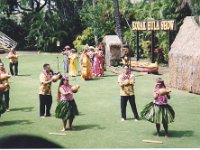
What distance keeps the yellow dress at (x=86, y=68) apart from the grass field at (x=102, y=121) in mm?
627

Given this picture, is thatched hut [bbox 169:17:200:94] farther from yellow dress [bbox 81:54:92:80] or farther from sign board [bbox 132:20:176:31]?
yellow dress [bbox 81:54:92:80]

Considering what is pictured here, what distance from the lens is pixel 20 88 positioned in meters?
17.5

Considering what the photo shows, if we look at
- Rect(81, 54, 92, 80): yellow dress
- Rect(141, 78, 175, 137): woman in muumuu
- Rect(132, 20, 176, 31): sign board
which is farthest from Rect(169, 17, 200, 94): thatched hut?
Rect(141, 78, 175, 137): woman in muumuu

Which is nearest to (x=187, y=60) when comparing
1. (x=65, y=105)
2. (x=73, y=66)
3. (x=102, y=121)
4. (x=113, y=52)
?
(x=102, y=121)

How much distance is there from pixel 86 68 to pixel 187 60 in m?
5.06

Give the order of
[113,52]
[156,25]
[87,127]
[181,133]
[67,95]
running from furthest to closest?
[113,52] < [156,25] < [87,127] < [67,95] < [181,133]

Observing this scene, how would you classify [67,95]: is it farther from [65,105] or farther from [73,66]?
[73,66]

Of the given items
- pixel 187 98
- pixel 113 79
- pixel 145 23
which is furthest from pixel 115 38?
pixel 187 98

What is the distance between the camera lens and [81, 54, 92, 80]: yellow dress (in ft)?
62.8

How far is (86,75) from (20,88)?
320 centimetres

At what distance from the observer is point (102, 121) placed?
450 inches

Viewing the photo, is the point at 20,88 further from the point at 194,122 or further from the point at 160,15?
the point at 160,15

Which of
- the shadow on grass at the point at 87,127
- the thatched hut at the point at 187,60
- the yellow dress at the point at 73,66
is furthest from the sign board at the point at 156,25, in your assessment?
the shadow on grass at the point at 87,127

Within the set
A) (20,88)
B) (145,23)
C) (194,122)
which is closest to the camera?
(194,122)
